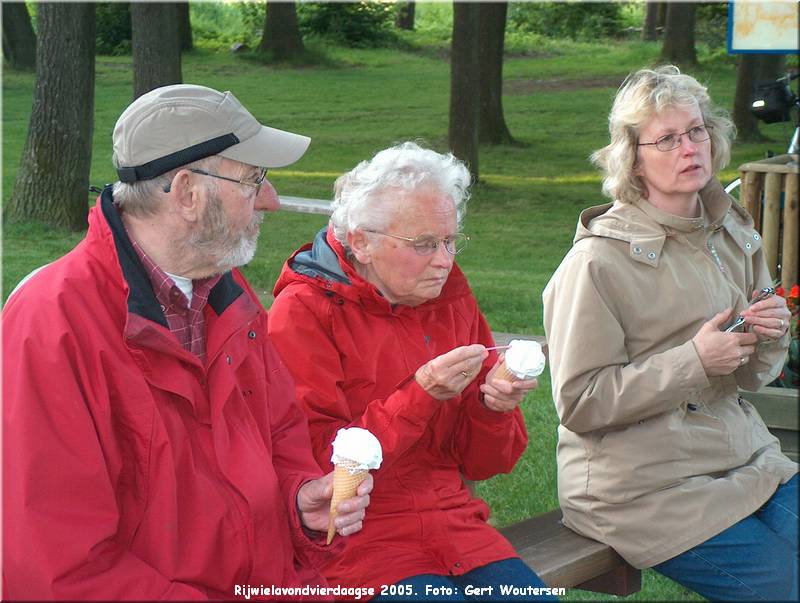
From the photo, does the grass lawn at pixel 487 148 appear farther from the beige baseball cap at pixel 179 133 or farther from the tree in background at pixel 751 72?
the beige baseball cap at pixel 179 133

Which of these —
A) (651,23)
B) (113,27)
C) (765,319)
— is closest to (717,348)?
(765,319)

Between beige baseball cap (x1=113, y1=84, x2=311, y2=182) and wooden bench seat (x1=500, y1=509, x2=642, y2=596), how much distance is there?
1526mm

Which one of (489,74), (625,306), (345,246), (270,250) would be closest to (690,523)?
(625,306)

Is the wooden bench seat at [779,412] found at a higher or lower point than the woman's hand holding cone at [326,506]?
lower

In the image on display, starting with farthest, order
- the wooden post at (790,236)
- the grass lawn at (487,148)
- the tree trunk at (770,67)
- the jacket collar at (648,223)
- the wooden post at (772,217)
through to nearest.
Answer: the tree trunk at (770,67) → the grass lawn at (487,148) → the wooden post at (772,217) → the wooden post at (790,236) → the jacket collar at (648,223)

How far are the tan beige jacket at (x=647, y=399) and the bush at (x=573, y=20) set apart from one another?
29481 mm

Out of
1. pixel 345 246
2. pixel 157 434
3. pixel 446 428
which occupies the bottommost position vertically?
pixel 446 428

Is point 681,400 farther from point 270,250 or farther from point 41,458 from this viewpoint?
point 270,250

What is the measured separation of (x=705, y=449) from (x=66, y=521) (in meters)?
1.97

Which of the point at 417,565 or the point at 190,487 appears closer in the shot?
the point at 190,487

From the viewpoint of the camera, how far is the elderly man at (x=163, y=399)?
214 cm

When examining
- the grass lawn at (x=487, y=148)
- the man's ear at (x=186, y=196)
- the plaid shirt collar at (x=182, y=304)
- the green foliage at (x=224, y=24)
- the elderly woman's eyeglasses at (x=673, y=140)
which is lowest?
the grass lawn at (x=487, y=148)

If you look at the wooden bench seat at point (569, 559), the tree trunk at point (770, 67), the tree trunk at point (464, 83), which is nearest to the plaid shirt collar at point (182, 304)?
the wooden bench seat at point (569, 559)

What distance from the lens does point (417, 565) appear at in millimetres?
2945
